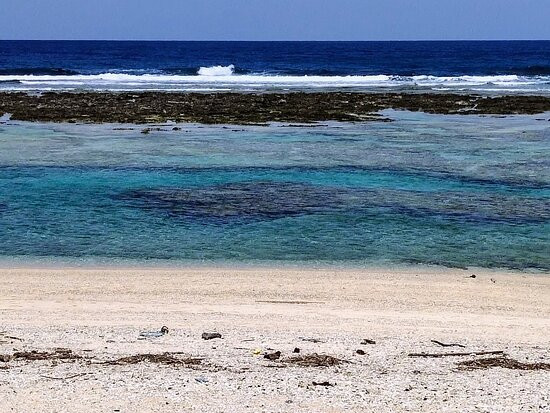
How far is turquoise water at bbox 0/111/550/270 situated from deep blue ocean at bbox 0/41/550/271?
37 mm

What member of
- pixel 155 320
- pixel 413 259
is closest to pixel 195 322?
pixel 155 320

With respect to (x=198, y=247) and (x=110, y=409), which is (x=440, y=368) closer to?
(x=110, y=409)

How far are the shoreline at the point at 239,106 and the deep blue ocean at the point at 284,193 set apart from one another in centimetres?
195

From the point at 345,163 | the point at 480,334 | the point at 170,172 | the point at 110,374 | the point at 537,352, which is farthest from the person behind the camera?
the point at 345,163

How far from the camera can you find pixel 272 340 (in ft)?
25.2

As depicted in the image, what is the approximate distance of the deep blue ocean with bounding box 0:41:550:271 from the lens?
12391 millimetres

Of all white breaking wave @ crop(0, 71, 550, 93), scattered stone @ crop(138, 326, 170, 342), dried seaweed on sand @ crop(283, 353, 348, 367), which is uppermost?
white breaking wave @ crop(0, 71, 550, 93)

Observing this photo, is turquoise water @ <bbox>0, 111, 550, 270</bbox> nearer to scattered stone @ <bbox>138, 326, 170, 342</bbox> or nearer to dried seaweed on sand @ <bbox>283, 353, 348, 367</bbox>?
scattered stone @ <bbox>138, 326, 170, 342</bbox>

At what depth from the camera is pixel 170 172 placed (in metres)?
19.7

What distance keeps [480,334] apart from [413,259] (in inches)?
147

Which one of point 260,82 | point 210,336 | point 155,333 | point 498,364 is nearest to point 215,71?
point 260,82

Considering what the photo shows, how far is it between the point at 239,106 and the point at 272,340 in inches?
1129

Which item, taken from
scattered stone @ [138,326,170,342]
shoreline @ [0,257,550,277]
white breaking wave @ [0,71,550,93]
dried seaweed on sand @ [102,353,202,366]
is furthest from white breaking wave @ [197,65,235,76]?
dried seaweed on sand @ [102,353,202,366]

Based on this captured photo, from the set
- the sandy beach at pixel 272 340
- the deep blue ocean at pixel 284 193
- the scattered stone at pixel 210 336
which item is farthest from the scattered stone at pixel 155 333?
the deep blue ocean at pixel 284 193
